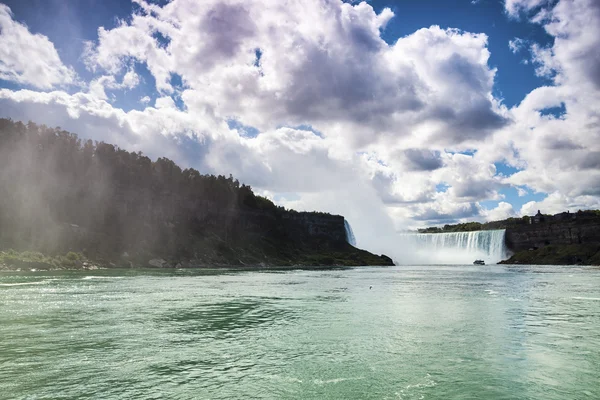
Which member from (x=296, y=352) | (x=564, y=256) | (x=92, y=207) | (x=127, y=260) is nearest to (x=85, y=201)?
(x=92, y=207)

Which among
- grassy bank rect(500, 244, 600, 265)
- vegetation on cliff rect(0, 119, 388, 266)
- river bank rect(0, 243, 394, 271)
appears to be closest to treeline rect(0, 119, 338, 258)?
vegetation on cliff rect(0, 119, 388, 266)

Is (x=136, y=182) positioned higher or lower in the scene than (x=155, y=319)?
higher

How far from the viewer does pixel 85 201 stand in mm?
146750

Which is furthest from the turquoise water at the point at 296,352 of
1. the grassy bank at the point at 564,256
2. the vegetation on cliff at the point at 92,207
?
the grassy bank at the point at 564,256

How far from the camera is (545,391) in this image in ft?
43.3

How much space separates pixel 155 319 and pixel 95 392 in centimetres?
1502

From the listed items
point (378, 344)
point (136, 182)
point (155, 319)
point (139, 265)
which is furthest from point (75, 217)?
point (378, 344)

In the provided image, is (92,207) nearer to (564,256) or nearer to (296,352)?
(296,352)

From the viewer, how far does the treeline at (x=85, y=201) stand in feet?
390

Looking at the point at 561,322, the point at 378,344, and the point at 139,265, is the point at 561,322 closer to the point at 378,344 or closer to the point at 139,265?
the point at 378,344

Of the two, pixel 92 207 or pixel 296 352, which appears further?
pixel 92 207

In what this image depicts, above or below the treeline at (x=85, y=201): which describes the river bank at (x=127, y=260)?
below

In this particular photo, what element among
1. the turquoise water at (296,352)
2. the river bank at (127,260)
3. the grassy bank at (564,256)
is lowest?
the river bank at (127,260)

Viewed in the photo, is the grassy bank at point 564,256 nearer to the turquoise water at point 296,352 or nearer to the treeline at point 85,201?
the treeline at point 85,201
